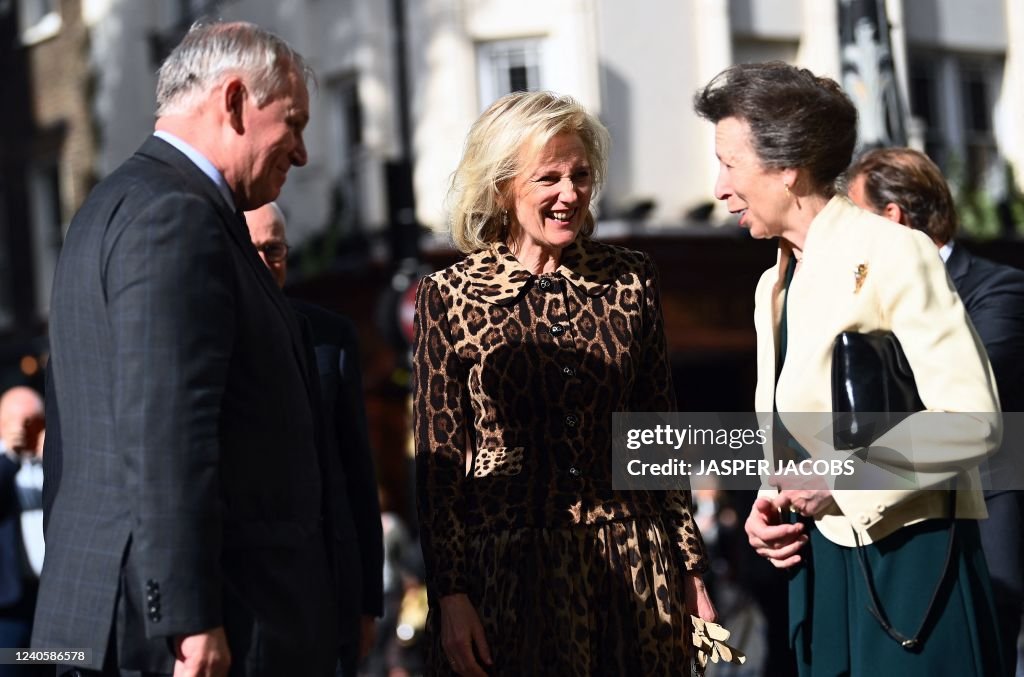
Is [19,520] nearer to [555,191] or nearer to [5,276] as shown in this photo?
[555,191]

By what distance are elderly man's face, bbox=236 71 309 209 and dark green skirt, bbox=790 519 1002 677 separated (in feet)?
5.19

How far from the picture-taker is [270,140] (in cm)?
358

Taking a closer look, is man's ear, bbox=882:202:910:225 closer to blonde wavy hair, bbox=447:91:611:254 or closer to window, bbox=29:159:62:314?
blonde wavy hair, bbox=447:91:611:254

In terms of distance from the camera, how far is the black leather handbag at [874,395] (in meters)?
3.66

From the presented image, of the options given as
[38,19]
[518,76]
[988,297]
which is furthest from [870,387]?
[38,19]

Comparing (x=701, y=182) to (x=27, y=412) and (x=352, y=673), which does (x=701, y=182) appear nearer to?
(x=27, y=412)

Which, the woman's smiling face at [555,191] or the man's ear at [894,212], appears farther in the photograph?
the man's ear at [894,212]

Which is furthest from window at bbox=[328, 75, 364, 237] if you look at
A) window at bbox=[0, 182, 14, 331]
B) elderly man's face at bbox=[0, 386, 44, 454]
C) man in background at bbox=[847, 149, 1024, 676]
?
man in background at bbox=[847, 149, 1024, 676]

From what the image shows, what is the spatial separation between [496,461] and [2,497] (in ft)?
12.0

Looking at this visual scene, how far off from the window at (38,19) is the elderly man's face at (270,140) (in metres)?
23.3

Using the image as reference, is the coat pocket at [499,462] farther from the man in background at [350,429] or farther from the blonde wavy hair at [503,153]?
the man in background at [350,429]

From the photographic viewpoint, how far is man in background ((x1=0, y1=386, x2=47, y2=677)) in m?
6.84

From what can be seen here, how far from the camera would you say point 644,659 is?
422 centimetres

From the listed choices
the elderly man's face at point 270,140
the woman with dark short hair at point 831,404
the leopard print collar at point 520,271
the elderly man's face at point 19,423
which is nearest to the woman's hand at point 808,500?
the woman with dark short hair at point 831,404
